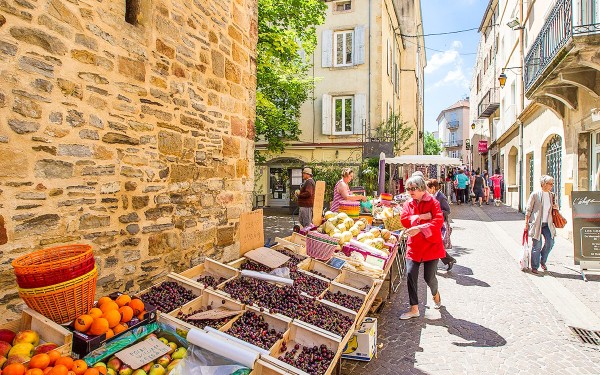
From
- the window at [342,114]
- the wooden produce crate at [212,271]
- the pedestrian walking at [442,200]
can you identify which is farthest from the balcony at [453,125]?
the wooden produce crate at [212,271]

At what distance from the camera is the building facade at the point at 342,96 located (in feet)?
55.0

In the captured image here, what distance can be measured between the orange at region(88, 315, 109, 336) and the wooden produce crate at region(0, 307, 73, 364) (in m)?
0.14

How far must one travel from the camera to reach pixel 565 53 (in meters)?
7.11

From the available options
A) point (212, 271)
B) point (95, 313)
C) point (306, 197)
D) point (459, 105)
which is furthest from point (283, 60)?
point (459, 105)

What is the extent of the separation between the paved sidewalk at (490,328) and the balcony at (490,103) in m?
17.2

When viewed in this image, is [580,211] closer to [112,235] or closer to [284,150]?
[112,235]

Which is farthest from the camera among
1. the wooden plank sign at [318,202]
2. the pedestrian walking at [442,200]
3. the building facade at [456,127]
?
the building facade at [456,127]

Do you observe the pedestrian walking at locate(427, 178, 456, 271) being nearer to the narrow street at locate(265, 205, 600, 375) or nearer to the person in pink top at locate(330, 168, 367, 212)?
the narrow street at locate(265, 205, 600, 375)

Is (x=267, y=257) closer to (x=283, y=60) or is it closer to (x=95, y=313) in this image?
(x=95, y=313)

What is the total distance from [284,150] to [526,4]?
1102 cm

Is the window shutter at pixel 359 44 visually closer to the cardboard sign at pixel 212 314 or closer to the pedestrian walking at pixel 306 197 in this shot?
the pedestrian walking at pixel 306 197

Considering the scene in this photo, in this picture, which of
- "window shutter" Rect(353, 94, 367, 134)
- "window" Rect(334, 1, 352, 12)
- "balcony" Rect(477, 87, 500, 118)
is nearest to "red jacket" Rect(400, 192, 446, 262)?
"window shutter" Rect(353, 94, 367, 134)

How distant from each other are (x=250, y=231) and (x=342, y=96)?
14.0 m

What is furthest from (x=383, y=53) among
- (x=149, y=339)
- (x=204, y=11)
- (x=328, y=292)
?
(x=149, y=339)
